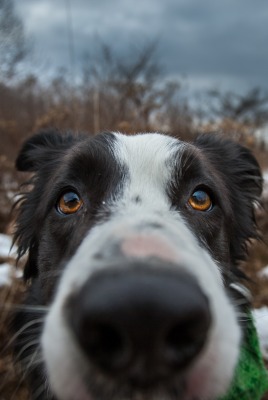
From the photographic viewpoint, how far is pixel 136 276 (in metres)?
1.39

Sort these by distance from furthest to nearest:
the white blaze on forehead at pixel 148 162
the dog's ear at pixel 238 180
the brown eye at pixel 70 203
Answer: the dog's ear at pixel 238 180 → the brown eye at pixel 70 203 → the white blaze on forehead at pixel 148 162

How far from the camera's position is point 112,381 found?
1.42m

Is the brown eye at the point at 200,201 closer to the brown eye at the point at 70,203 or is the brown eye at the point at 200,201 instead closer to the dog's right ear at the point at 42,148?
the brown eye at the point at 70,203

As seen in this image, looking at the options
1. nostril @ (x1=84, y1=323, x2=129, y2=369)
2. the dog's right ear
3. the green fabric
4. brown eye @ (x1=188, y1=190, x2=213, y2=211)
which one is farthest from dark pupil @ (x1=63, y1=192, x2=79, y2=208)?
the green fabric

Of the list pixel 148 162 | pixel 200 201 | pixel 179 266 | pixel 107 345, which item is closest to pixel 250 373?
pixel 200 201

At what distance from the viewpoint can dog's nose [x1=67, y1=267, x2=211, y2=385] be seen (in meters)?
1.29

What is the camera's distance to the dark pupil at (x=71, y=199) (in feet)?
8.49

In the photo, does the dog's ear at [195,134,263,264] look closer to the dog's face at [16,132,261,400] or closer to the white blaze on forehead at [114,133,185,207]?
the dog's face at [16,132,261,400]

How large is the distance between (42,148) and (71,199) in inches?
49.0

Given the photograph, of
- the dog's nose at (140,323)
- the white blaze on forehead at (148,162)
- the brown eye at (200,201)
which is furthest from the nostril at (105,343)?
the brown eye at (200,201)

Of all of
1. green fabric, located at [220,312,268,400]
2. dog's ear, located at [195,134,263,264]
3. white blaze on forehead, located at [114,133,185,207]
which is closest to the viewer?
white blaze on forehead, located at [114,133,185,207]

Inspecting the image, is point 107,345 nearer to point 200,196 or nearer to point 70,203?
point 70,203

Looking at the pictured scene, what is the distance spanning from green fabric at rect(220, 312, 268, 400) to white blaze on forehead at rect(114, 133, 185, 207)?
1183 mm

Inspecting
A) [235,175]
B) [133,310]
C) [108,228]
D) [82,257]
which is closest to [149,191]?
[108,228]
